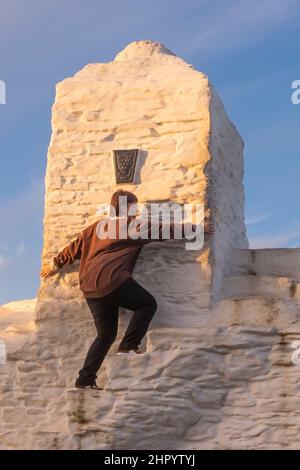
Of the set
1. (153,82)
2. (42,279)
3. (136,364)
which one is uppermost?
(153,82)

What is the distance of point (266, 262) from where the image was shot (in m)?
7.21

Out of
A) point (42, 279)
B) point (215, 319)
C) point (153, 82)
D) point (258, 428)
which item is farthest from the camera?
point (153, 82)

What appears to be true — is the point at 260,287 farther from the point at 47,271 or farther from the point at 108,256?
the point at 47,271

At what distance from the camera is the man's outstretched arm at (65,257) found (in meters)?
6.61

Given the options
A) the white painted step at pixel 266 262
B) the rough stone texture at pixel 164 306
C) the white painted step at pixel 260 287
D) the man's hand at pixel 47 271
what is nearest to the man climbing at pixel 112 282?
the rough stone texture at pixel 164 306

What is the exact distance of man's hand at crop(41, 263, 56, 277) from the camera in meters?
6.76

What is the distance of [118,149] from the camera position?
7.06 meters

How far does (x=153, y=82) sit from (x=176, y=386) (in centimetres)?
304

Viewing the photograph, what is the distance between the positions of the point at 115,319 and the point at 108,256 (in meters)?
0.55

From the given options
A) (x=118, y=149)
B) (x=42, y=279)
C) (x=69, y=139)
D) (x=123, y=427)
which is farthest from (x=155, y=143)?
(x=123, y=427)

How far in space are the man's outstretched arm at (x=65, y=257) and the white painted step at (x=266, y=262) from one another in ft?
4.82

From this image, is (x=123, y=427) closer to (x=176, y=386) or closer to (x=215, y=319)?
(x=176, y=386)

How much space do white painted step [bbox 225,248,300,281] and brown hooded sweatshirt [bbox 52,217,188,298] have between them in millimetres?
891

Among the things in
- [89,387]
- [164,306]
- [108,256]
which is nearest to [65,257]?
[108,256]
